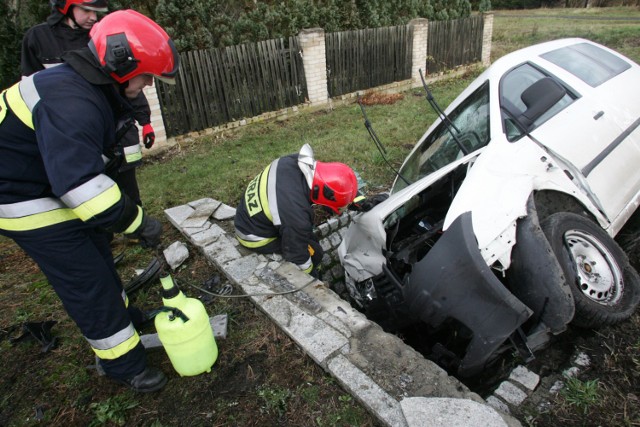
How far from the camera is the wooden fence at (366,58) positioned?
8.92 m

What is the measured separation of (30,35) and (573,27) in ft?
67.9

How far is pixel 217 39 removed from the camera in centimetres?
759

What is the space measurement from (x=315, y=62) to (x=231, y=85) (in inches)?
83.5

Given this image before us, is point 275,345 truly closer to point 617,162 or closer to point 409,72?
point 617,162

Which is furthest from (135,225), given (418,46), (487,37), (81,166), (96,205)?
(487,37)

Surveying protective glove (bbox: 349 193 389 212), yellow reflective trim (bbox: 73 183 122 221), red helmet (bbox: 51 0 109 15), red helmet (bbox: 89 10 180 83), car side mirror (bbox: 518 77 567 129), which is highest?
red helmet (bbox: 51 0 109 15)

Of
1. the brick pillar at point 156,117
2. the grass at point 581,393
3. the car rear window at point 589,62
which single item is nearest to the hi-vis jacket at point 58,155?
the grass at point 581,393

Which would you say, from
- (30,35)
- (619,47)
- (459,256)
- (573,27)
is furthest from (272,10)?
(573,27)

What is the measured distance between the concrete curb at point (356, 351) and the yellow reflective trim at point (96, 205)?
136 cm

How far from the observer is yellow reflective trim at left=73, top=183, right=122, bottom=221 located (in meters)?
1.75

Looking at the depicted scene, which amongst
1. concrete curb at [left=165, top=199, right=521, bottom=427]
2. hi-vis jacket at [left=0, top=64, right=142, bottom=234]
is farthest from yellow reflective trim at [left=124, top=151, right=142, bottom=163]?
hi-vis jacket at [left=0, top=64, right=142, bottom=234]

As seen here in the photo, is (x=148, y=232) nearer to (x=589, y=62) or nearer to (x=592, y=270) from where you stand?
(x=592, y=270)

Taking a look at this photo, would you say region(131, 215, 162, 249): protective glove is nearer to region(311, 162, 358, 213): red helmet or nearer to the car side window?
region(311, 162, 358, 213): red helmet

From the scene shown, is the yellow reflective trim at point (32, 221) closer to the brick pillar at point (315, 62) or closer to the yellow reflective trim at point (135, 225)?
the yellow reflective trim at point (135, 225)
